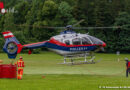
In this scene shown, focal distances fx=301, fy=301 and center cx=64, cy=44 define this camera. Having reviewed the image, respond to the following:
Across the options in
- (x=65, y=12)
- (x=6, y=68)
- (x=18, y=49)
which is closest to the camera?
(x=6, y=68)

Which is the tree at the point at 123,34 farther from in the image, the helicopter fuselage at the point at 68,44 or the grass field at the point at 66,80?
the helicopter fuselage at the point at 68,44

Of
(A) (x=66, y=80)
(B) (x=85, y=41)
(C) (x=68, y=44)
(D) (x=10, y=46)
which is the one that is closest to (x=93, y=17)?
(B) (x=85, y=41)

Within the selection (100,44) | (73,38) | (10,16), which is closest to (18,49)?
(73,38)

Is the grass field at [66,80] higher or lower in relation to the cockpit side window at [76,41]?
lower

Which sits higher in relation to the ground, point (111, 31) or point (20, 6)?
point (20, 6)

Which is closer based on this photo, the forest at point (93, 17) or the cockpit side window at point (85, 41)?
the cockpit side window at point (85, 41)

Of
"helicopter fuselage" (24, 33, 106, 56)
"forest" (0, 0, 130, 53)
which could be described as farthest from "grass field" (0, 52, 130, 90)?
"forest" (0, 0, 130, 53)

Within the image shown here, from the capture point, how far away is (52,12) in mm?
70688

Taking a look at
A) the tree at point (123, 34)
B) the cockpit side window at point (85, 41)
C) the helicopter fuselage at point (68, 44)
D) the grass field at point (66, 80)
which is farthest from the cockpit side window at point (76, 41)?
the tree at point (123, 34)

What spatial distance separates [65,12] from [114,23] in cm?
1179

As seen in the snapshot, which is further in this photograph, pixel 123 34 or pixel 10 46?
pixel 123 34

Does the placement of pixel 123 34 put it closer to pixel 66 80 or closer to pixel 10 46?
pixel 10 46

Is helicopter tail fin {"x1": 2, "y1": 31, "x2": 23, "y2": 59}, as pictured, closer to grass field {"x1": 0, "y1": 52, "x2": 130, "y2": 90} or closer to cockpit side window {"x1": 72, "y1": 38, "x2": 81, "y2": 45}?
grass field {"x1": 0, "y1": 52, "x2": 130, "y2": 90}

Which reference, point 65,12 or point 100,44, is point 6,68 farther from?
point 65,12
